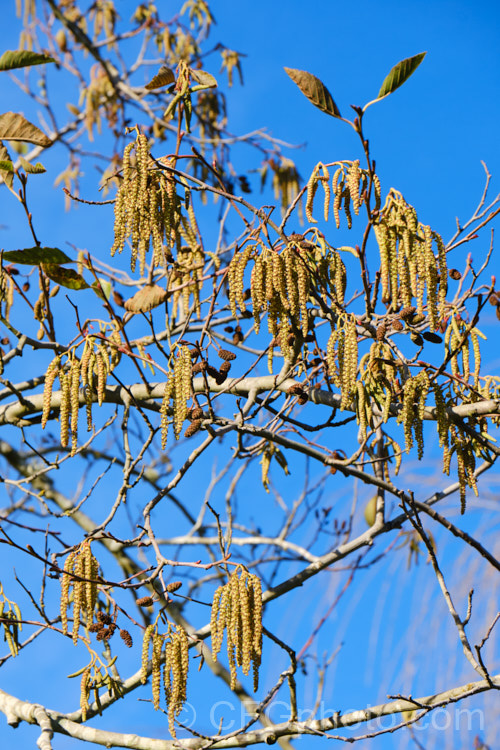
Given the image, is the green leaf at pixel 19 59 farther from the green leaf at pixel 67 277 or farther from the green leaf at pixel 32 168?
the green leaf at pixel 67 277

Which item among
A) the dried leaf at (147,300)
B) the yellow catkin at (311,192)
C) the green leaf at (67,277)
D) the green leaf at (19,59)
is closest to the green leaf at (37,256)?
the green leaf at (67,277)

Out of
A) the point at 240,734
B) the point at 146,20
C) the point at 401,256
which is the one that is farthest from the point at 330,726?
the point at 146,20

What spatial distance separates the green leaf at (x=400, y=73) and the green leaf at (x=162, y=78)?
0.89 meters

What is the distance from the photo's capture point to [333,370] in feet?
7.30

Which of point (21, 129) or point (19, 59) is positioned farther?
point (21, 129)

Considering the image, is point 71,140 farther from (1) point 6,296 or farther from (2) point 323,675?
(2) point 323,675

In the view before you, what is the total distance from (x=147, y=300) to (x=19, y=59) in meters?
0.83

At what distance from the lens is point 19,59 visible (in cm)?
243

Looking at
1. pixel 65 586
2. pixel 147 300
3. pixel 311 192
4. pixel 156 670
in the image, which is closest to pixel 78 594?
pixel 65 586

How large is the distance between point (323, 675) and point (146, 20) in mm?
5145

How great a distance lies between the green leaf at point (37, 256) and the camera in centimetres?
227

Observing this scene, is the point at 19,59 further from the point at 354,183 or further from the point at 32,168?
the point at 354,183

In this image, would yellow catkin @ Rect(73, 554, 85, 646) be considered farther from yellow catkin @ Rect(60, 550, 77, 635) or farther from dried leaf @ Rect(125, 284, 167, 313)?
dried leaf @ Rect(125, 284, 167, 313)

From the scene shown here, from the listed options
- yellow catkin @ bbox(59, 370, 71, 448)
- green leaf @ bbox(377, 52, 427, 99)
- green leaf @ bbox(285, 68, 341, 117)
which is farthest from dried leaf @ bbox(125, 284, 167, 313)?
green leaf @ bbox(377, 52, 427, 99)
